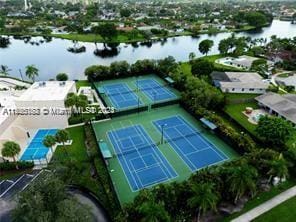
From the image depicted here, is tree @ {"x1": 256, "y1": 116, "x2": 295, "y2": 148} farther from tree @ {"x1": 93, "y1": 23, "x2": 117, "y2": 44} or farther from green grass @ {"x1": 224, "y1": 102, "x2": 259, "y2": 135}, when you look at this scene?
tree @ {"x1": 93, "y1": 23, "x2": 117, "y2": 44}

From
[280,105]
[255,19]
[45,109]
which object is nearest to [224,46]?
[280,105]

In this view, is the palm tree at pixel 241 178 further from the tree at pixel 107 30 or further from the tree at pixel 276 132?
the tree at pixel 107 30

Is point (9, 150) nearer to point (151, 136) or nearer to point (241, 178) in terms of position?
point (151, 136)

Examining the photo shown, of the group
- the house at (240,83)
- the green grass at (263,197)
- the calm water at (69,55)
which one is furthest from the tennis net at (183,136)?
the calm water at (69,55)

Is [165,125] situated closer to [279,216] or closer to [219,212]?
[219,212]

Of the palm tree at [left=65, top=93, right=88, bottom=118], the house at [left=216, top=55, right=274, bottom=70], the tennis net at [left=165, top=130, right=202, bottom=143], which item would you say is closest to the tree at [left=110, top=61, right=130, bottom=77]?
the palm tree at [left=65, top=93, right=88, bottom=118]

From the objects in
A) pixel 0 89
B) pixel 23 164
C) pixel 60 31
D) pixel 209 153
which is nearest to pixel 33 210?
pixel 23 164
